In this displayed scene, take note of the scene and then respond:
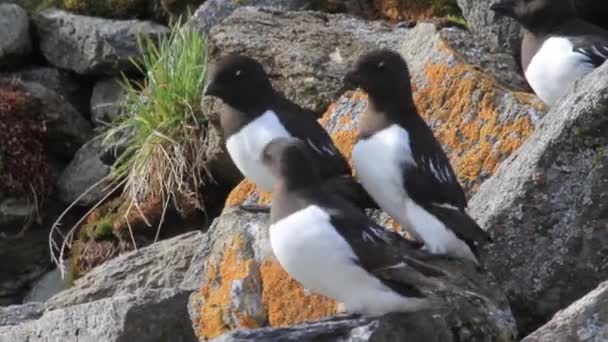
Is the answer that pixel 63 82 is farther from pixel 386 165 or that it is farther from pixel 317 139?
pixel 386 165

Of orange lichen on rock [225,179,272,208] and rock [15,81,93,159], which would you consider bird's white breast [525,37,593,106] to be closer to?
orange lichen on rock [225,179,272,208]

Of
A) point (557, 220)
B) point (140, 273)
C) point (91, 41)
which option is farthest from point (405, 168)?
point (91, 41)

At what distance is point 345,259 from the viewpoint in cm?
740

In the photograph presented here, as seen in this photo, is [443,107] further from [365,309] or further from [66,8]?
[66,8]

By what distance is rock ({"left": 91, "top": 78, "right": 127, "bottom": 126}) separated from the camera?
13.2m

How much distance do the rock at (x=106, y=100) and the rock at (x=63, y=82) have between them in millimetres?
144

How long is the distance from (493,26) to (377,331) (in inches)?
181

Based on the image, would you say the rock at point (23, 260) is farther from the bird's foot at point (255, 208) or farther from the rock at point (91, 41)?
the bird's foot at point (255, 208)

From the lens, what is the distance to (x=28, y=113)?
42.7ft

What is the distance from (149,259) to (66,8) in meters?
4.04

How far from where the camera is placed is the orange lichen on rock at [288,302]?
27.2 ft

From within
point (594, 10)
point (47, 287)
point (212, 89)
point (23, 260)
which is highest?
point (212, 89)

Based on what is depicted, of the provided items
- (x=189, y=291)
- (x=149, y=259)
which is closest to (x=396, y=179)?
(x=189, y=291)

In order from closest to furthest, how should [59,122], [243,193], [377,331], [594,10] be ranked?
1. [377,331]
2. [243,193]
3. [594,10]
4. [59,122]
